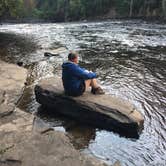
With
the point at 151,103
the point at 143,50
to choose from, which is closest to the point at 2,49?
the point at 143,50

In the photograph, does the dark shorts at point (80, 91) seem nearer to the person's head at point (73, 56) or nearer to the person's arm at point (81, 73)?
the person's arm at point (81, 73)

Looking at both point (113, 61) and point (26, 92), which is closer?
point (26, 92)

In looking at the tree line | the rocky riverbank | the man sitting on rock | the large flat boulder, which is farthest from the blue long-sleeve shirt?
the tree line

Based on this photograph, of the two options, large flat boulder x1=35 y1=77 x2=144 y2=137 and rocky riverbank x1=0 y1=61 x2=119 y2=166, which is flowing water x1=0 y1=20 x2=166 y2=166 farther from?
rocky riverbank x1=0 y1=61 x2=119 y2=166

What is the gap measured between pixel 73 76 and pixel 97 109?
1.16 meters

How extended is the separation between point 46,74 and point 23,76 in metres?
1.54

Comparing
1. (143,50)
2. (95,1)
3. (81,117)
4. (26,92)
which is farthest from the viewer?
(95,1)

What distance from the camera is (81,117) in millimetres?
8461

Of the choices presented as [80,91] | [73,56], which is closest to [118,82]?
[80,91]

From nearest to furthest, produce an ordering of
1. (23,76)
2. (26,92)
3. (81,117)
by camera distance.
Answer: (81,117) < (26,92) < (23,76)

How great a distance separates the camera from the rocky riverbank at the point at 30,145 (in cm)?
566

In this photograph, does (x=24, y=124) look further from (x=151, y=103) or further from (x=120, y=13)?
(x=120, y=13)

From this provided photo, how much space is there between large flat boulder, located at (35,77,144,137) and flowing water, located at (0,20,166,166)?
9.2 inches

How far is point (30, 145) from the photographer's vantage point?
6172 millimetres
